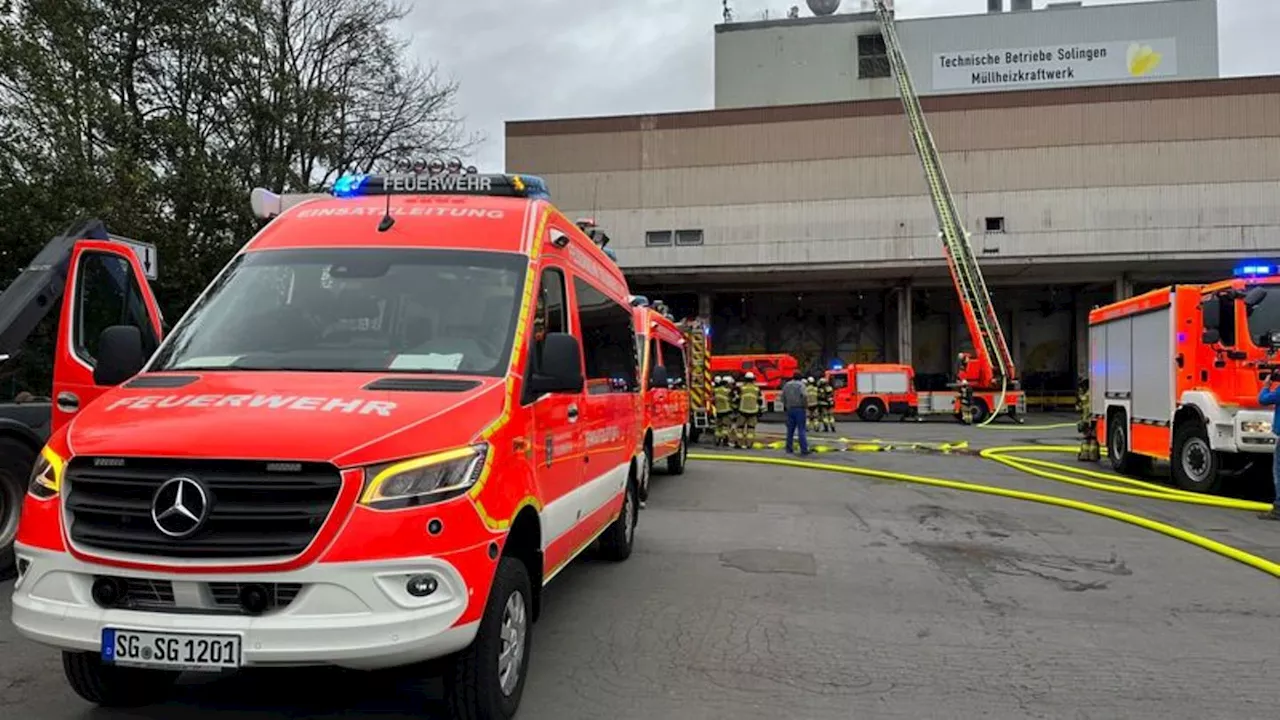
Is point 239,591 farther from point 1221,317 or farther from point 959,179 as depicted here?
point 959,179

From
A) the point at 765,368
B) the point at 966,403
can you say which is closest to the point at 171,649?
the point at 966,403

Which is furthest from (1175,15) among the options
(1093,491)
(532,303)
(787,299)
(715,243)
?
(532,303)

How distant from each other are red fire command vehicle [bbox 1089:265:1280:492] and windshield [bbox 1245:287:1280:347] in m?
0.01

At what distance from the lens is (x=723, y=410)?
62.0ft

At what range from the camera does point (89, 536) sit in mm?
3199

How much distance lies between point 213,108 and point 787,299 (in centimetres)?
3035

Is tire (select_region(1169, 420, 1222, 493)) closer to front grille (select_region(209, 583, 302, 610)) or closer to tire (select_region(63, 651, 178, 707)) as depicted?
front grille (select_region(209, 583, 302, 610))

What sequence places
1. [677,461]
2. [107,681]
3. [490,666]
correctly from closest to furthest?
[490,666], [107,681], [677,461]

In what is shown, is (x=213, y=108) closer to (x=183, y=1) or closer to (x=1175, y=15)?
(x=183, y=1)

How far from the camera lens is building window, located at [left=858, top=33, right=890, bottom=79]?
45406 millimetres

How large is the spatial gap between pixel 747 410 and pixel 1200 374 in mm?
8560

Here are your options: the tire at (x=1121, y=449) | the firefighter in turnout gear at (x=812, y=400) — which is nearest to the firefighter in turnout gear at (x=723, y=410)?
the firefighter in turnout gear at (x=812, y=400)

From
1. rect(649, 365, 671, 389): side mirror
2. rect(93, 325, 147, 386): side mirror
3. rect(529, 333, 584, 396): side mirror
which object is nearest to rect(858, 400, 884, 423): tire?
rect(649, 365, 671, 389): side mirror

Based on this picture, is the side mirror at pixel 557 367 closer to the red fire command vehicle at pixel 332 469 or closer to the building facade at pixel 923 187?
the red fire command vehicle at pixel 332 469
